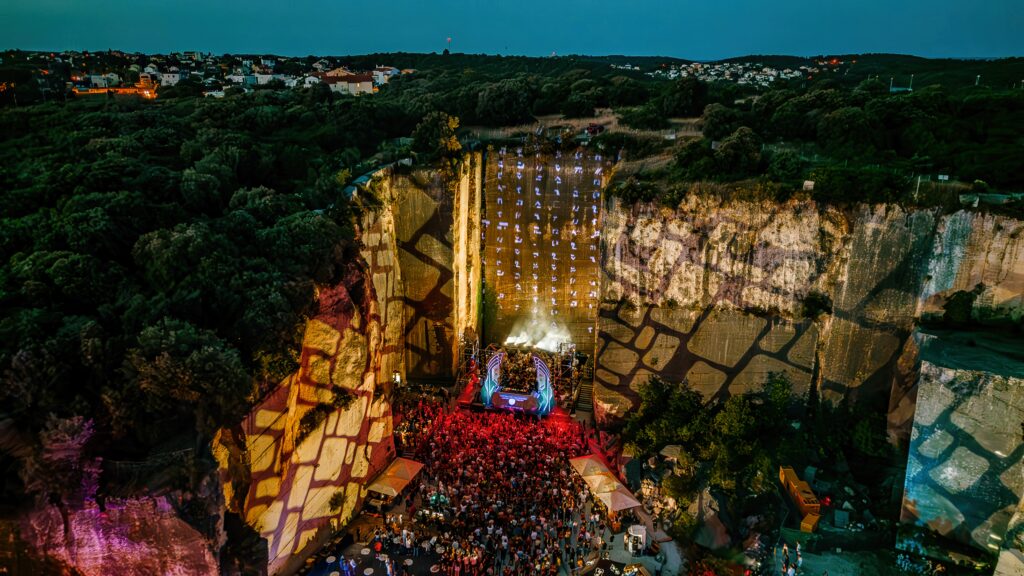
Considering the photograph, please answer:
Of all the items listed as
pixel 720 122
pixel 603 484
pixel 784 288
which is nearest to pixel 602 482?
pixel 603 484

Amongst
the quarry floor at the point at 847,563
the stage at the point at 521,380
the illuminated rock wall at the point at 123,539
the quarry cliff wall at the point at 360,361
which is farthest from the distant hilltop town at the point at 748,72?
the illuminated rock wall at the point at 123,539

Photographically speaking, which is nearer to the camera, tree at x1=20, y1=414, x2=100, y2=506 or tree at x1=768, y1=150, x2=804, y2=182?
tree at x1=20, y1=414, x2=100, y2=506

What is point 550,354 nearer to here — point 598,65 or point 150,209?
point 150,209

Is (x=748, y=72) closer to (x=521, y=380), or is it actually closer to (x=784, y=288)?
(x=784, y=288)

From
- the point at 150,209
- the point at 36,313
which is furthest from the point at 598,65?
the point at 36,313

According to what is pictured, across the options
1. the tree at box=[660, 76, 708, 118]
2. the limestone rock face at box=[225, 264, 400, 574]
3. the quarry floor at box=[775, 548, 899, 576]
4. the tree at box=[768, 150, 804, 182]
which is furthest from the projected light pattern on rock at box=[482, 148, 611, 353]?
the quarry floor at box=[775, 548, 899, 576]

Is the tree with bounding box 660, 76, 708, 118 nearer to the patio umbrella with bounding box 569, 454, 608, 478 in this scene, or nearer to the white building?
the patio umbrella with bounding box 569, 454, 608, 478
